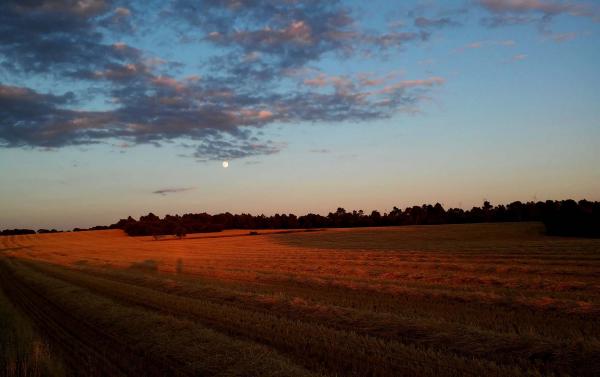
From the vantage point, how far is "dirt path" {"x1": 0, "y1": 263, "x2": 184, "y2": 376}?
8328 mm

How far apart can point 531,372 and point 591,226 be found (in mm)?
47728

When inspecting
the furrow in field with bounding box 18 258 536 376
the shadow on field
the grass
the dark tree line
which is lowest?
the grass

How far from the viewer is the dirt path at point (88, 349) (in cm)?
833

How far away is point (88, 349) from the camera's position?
9.96m

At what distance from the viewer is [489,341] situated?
28.5ft

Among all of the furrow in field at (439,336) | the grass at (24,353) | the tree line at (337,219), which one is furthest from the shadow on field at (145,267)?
the tree line at (337,219)

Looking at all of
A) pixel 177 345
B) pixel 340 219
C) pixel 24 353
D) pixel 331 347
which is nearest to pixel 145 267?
pixel 24 353

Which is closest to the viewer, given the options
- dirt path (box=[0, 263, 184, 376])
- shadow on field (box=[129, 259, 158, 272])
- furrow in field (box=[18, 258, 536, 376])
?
furrow in field (box=[18, 258, 536, 376])

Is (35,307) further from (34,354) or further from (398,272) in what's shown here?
(398,272)

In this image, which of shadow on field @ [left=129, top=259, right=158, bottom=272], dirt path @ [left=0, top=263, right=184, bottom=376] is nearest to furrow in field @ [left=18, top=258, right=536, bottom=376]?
dirt path @ [left=0, top=263, right=184, bottom=376]

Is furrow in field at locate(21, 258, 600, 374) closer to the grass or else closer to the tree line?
the grass

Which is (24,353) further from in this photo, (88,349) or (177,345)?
(177,345)

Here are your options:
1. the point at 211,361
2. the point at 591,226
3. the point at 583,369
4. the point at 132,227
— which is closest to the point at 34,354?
the point at 211,361

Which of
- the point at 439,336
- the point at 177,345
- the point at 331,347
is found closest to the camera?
the point at 331,347
